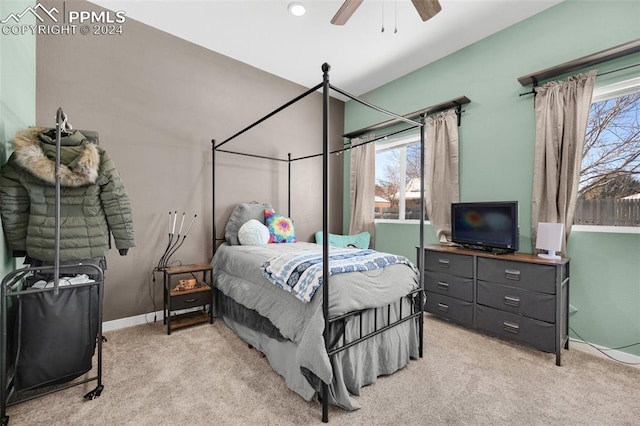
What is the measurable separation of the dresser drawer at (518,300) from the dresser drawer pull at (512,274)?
0.08 m

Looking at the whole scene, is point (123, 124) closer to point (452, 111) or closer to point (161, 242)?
point (161, 242)

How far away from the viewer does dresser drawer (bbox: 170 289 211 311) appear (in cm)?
248

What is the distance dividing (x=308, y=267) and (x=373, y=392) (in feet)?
2.80

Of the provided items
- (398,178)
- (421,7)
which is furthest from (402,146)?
(421,7)

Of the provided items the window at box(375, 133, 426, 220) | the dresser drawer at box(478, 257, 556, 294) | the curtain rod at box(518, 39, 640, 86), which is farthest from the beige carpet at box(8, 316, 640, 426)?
the curtain rod at box(518, 39, 640, 86)

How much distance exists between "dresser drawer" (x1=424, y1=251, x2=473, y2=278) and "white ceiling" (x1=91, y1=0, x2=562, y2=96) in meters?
2.24

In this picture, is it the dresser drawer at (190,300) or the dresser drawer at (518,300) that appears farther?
the dresser drawer at (190,300)

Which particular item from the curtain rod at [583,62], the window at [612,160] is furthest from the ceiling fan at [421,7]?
the window at [612,160]

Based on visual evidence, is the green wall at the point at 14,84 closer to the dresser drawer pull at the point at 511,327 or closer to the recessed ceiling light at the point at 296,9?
the recessed ceiling light at the point at 296,9

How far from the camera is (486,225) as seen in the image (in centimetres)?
259

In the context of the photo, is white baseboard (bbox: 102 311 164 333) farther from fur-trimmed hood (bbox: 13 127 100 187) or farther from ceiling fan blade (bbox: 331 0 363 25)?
ceiling fan blade (bbox: 331 0 363 25)

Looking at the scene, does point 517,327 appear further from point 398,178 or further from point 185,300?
point 185,300

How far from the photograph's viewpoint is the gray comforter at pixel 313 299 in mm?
1475

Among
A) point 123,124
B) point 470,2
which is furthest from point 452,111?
point 123,124
